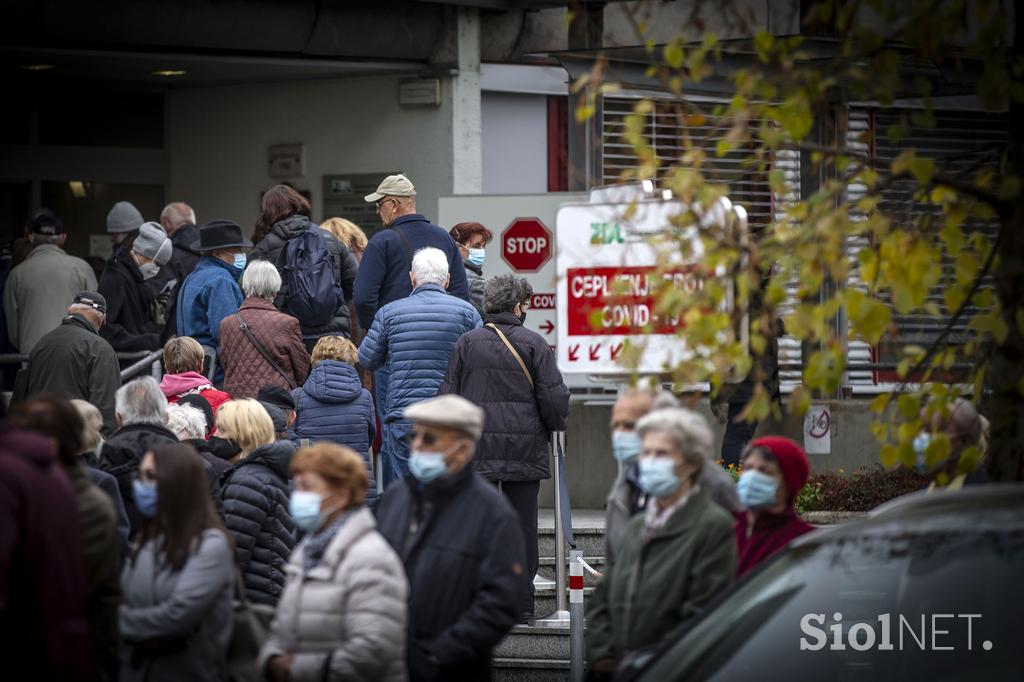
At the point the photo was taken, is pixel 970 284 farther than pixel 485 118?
No

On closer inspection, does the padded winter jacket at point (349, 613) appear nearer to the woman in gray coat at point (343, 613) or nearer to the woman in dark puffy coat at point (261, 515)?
the woman in gray coat at point (343, 613)

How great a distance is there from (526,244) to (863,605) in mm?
8267

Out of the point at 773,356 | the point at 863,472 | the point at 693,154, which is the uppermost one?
the point at 693,154

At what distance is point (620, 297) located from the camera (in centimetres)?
702

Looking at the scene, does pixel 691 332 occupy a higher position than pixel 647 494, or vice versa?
pixel 691 332

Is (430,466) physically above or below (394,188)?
below

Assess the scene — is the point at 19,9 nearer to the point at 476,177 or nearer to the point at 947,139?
the point at 476,177

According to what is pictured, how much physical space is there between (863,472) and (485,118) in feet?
18.5

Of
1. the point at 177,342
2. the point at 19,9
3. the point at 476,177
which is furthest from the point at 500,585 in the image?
the point at 476,177

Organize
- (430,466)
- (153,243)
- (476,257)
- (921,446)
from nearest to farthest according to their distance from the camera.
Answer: (430,466)
(921,446)
(153,243)
(476,257)

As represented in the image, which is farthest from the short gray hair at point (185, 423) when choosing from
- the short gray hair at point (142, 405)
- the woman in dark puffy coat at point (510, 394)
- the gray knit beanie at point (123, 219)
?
the gray knit beanie at point (123, 219)

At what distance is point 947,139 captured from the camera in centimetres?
1884

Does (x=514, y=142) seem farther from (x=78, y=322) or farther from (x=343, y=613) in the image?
(x=343, y=613)

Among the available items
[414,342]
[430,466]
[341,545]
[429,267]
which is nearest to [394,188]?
[429,267]
